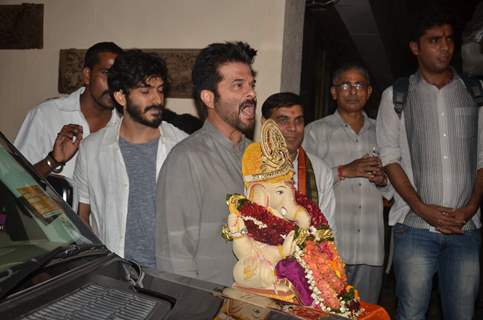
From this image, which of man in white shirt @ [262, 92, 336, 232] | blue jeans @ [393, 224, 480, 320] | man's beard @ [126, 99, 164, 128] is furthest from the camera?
blue jeans @ [393, 224, 480, 320]

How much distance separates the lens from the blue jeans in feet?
11.3

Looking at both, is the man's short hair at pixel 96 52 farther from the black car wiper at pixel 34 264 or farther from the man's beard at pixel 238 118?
the black car wiper at pixel 34 264

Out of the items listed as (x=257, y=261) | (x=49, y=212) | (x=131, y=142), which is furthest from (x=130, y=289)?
(x=131, y=142)

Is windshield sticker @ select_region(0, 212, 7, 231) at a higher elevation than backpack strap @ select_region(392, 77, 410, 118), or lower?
lower

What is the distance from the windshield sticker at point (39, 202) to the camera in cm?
193

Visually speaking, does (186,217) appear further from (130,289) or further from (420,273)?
(420,273)

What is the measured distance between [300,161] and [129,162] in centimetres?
112

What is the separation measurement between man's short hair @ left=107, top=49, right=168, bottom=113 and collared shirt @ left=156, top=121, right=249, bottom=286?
0.80 metres

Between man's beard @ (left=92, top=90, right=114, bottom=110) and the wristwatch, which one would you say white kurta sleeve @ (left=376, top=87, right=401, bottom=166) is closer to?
man's beard @ (left=92, top=90, right=114, bottom=110)

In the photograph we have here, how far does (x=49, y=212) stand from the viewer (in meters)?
1.93

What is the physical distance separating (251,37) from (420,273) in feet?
8.33

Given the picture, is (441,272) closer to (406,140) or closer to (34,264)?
(406,140)

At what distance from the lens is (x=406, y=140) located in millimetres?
3682

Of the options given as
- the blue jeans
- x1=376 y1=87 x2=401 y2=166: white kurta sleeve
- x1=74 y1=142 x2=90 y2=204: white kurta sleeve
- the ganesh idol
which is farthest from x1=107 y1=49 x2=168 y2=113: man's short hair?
the blue jeans
